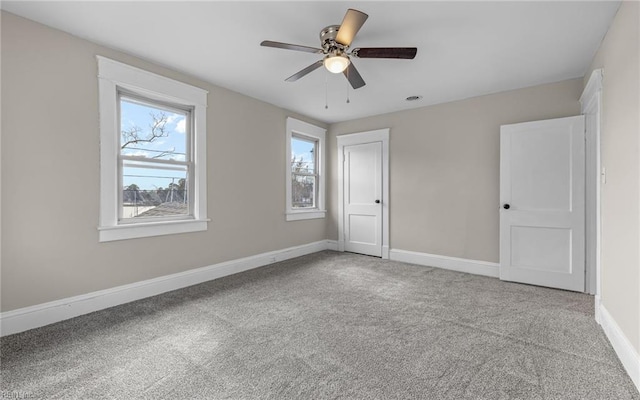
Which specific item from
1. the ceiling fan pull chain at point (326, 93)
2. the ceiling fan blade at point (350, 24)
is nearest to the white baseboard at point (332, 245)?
the ceiling fan pull chain at point (326, 93)

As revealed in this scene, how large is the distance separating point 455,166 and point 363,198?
5.31 feet

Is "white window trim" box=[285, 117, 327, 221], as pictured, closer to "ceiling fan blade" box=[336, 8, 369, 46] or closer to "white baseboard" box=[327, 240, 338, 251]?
"white baseboard" box=[327, 240, 338, 251]

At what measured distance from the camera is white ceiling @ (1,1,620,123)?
6.95 feet

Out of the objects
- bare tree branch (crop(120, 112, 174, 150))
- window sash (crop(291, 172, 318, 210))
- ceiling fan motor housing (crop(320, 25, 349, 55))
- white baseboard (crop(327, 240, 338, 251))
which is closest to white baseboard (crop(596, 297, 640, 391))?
ceiling fan motor housing (crop(320, 25, 349, 55))

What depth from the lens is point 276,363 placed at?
1845mm

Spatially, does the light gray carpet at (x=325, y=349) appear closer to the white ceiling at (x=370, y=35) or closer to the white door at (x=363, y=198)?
the white door at (x=363, y=198)

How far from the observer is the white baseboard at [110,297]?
7.32 feet

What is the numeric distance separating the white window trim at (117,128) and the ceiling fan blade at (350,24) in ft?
6.88

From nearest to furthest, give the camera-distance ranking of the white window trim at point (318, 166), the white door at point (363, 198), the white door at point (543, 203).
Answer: the white door at point (543, 203) < the white window trim at point (318, 166) < the white door at point (363, 198)

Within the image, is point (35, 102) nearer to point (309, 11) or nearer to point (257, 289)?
point (309, 11)

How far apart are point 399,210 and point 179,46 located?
3.74 meters

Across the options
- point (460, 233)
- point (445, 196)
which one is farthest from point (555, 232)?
point (445, 196)

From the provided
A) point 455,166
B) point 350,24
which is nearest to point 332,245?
point 455,166

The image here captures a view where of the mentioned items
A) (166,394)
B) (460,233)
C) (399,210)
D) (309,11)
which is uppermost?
(309,11)
